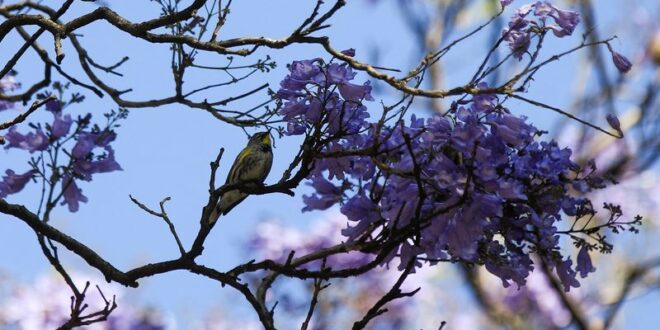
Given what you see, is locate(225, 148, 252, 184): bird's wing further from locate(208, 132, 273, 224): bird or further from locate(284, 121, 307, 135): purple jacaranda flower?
locate(284, 121, 307, 135): purple jacaranda flower

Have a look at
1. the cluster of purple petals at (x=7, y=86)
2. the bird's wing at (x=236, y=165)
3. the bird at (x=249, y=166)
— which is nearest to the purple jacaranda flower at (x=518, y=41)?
the bird at (x=249, y=166)

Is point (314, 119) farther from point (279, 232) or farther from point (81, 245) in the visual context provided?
point (279, 232)

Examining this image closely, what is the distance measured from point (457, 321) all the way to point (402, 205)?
24.2 ft

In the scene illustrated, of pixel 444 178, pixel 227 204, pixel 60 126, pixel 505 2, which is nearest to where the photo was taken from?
pixel 444 178

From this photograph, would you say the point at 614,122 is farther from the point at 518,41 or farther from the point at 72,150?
the point at 72,150

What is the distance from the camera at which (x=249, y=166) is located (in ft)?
13.3

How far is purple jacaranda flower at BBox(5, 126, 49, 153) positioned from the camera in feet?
12.1

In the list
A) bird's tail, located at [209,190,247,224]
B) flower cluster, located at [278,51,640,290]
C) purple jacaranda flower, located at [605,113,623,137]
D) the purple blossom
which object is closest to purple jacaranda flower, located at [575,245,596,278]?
flower cluster, located at [278,51,640,290]

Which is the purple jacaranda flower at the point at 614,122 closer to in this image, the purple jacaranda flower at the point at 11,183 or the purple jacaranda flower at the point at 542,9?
the purple jacaranda flower at the point at 542,9

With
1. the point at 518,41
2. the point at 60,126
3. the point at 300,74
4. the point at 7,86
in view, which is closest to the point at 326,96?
the point at 300,74

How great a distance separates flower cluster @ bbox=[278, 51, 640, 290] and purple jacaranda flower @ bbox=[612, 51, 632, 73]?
17.9 inches

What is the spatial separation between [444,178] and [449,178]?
13mm

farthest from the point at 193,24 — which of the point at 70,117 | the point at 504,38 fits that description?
the point at 504,38

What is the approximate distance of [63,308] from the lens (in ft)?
24.4
